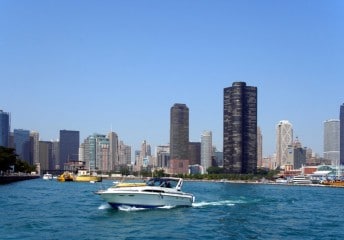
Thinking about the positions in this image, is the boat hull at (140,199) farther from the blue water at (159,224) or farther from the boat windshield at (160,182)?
the boat windshield at (160,182)

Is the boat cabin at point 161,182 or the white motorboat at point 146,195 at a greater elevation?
the boat cabin at point 161,182

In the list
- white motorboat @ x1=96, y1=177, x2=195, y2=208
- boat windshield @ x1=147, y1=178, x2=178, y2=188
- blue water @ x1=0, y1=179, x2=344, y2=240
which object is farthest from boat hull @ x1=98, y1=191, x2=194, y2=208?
boat windshield @ x1=147, y1=178, x2=178, y2=188

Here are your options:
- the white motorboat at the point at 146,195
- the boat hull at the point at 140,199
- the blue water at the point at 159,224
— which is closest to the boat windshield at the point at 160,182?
the white motorboat at the point at 146,195

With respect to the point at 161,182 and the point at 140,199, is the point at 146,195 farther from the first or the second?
the point at 161,182

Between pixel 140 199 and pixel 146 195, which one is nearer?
pixel 140 199

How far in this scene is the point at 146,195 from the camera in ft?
173

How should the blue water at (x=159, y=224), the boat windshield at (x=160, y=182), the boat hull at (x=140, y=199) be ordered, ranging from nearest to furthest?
the blue water at (x=159, y=224) < the boat hull at (x=140, y=199) < the boat windshield at (x=160, y=182)

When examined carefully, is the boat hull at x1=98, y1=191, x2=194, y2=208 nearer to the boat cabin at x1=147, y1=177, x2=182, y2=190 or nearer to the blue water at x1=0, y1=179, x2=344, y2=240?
the blue water at x1=0, y1=179, x2=344, y2=240

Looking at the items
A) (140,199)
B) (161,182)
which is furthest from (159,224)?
(161,182)

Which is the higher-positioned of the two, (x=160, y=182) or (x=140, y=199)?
(x=160, y=182)

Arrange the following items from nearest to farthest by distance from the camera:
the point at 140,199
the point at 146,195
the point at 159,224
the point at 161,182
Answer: the point at 159,224 < the point at 140,199 < the point at 146,195 < the point at 161,182

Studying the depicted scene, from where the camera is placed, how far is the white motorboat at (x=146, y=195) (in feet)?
170

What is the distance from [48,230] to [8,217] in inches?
367

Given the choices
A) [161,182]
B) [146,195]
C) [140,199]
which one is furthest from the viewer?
[161,182]
